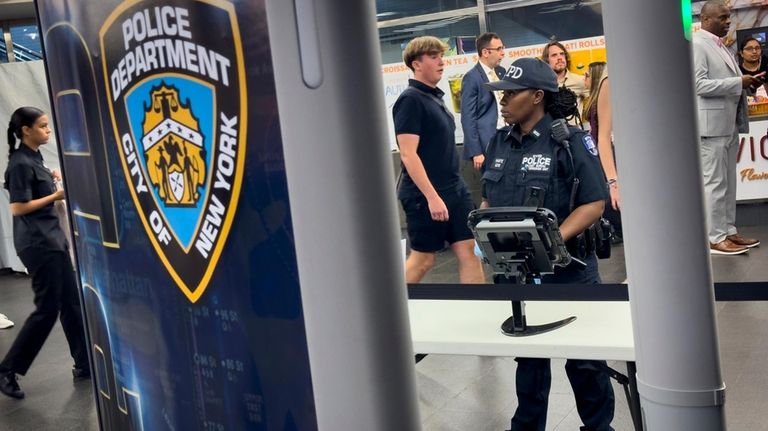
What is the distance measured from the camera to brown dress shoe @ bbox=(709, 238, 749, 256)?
7.02 m

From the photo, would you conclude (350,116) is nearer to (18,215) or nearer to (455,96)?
(18,215)

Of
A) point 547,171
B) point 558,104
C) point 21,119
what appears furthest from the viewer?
point 21,119

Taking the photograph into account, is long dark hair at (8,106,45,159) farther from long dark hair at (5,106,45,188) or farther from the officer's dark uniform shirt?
the officer's dark uniform shirt

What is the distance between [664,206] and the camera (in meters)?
1.34

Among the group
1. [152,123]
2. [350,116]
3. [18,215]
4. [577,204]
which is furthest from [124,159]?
[18,215]

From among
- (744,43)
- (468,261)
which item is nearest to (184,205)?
(468,261)

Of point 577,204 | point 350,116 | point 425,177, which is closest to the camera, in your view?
point 350,116

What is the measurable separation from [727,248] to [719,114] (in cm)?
102

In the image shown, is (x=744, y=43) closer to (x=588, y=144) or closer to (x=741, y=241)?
(x=741, y=241)

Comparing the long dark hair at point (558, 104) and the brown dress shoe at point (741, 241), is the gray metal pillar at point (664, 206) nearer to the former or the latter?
the long dark hair at point (558, 104)

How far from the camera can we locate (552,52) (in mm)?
7895

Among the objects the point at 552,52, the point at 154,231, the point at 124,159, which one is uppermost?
the point at 552,52

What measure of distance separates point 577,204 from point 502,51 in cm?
483

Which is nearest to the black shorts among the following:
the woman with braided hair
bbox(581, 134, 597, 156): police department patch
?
the woman with braided hair
